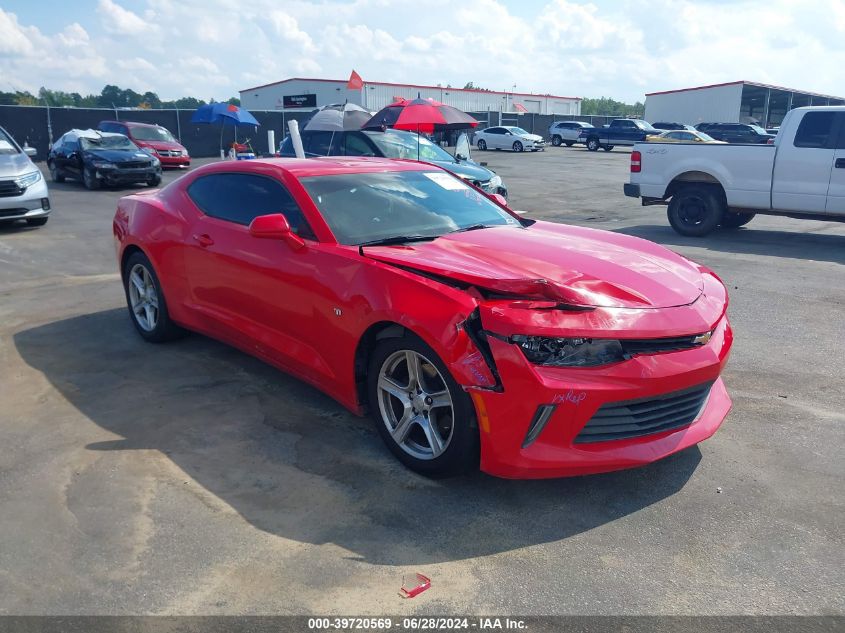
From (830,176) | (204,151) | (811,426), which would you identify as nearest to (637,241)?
(811,426)

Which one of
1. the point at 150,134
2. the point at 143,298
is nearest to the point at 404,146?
the point at 143,298

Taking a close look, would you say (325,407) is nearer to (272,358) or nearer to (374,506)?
(272,358)

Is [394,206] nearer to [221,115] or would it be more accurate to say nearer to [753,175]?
[753,175]

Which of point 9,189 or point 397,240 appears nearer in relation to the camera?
point 397,240

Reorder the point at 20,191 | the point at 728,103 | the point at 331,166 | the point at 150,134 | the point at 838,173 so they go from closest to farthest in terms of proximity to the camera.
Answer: the point at 331,166 < the point at 838,173 < the point at 20,191 < the point at 150,134 < the point at 728,103

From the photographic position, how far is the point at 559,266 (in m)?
3.92

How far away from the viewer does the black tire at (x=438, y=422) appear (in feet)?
11.2

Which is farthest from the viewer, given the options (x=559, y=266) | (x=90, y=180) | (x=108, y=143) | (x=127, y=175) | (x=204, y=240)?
(x=108, y=143)

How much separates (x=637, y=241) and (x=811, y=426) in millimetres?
1557

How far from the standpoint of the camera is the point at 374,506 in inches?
137

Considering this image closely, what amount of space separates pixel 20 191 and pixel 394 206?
9.42m

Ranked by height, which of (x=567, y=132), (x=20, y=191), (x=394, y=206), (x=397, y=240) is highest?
(x=567, y=132)

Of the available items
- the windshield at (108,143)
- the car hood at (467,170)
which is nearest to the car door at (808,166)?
the car hood at (467,170)

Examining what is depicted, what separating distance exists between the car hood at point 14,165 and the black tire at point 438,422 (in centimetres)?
1019
